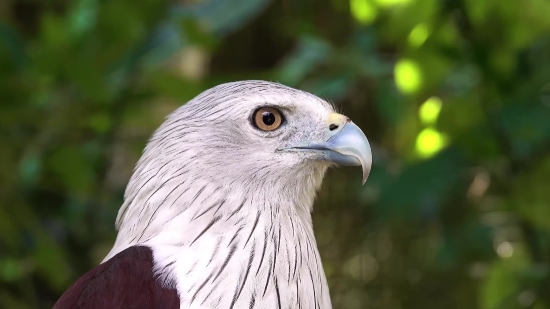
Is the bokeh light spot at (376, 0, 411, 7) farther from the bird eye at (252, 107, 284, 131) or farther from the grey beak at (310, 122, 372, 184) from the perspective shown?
the bird eye at (252, 107, 284, 131)

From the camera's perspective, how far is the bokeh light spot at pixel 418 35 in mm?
3029

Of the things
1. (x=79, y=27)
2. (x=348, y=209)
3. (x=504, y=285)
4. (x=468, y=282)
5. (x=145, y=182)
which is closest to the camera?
(x=145, y=182)

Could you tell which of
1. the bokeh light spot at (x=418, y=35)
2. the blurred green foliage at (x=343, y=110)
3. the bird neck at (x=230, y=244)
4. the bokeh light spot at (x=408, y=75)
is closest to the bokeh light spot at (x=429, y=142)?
the blurred green foliage at (x=343, y=110)

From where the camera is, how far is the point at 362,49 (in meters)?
3.84

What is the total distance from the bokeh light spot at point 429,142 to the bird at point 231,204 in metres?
1.15

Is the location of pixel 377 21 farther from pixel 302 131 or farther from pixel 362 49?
pixel 302 131

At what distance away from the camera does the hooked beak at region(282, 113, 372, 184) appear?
213 cm

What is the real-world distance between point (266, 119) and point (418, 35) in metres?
1.25

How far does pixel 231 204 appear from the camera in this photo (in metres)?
2.09

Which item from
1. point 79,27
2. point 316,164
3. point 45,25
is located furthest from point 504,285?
point 45,25

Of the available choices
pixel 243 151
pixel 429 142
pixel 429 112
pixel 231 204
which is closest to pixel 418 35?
pixel 429 112

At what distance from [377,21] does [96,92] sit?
1.60 m

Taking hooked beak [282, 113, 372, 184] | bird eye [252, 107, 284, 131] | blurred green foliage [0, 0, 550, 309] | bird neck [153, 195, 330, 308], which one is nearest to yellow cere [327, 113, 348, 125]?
hooked beak [282, 113, 372, 184]

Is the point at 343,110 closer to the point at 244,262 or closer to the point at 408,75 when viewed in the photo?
the point at 408,75
